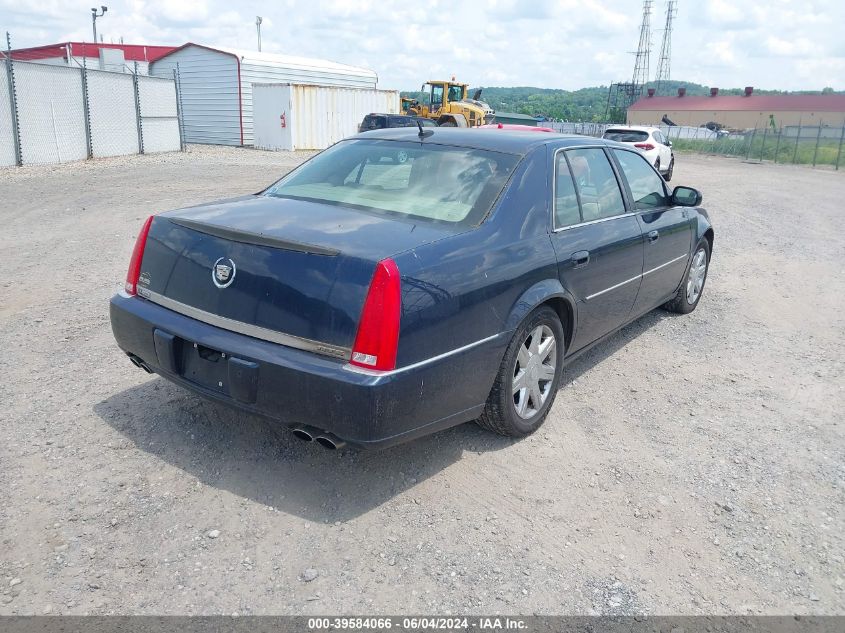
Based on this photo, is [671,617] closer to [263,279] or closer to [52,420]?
[263,279]

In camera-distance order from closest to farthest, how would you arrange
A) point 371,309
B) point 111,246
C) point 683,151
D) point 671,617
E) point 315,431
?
point 671,617, point 371,309, point 315,431, point 111,246, point 683,151

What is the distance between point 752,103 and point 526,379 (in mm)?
79006

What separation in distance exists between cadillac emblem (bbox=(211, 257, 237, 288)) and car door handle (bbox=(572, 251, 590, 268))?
6.45 feet

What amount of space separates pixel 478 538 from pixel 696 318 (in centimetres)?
431

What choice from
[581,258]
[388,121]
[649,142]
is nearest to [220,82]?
[388,121]

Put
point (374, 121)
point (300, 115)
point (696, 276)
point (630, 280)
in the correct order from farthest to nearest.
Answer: point (300, 115) → point (374, 121) → point (696, 276) → point (630, 280)

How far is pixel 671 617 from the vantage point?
270 centimetres

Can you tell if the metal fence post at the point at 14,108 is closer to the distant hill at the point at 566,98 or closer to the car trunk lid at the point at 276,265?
the car trunk lid at the point at 276,265

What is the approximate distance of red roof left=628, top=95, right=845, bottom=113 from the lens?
6906cm

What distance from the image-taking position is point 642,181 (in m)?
5.40

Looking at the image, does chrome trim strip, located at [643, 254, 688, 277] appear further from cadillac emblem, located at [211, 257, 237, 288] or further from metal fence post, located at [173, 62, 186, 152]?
metal fence post, located at [173, 62, 186, 152]

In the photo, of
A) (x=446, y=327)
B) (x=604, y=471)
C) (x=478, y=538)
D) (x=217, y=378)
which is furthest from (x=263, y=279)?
(x=604, y=471)

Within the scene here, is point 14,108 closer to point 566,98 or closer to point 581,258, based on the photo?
point 581,258

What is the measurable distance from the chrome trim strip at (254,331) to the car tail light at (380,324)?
0.25 feet
